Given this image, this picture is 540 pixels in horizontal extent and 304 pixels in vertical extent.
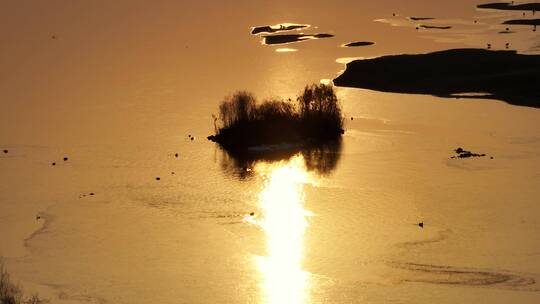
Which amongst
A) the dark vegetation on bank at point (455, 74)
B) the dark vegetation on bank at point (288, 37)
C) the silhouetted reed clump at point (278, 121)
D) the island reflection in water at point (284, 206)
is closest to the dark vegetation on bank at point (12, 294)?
the island reflection in water at point (284, 206)

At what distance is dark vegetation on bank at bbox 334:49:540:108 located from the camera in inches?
2544

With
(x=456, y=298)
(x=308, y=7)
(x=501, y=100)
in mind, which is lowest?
(x=456, y=298)

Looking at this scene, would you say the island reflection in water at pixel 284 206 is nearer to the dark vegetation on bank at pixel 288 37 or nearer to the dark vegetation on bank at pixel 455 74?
the dark vegetation on bank at pixel 455 74

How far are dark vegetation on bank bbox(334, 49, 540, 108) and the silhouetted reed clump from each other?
33.5 ft

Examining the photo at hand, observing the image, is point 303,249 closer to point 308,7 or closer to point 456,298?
point 456,298

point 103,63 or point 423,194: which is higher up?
point 103,63

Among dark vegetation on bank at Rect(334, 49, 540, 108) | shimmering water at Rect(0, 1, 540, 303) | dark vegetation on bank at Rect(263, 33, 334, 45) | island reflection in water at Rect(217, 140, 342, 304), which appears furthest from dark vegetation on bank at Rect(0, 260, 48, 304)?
dark vegetation on bank at Rect(263, 33, 334, 45)

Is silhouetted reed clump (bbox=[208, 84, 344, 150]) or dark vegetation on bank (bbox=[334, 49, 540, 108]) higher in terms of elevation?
dark vegetation on bank (bbox=[334, 49, 540, 108])

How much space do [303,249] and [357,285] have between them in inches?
165

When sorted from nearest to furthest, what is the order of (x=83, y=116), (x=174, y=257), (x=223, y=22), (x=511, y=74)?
(x=174, y=257) → (x=83, y=116) → (x=511, y=74) → (x=223, y=22)

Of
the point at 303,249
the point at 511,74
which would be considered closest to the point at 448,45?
the point at 511,74

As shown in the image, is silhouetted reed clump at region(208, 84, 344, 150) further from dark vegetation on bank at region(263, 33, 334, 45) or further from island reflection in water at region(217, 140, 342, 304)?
dark vegetation on bank at region(263, 33, 334, 45)

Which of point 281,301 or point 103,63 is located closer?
point 281,301

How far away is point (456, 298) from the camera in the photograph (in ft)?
109
